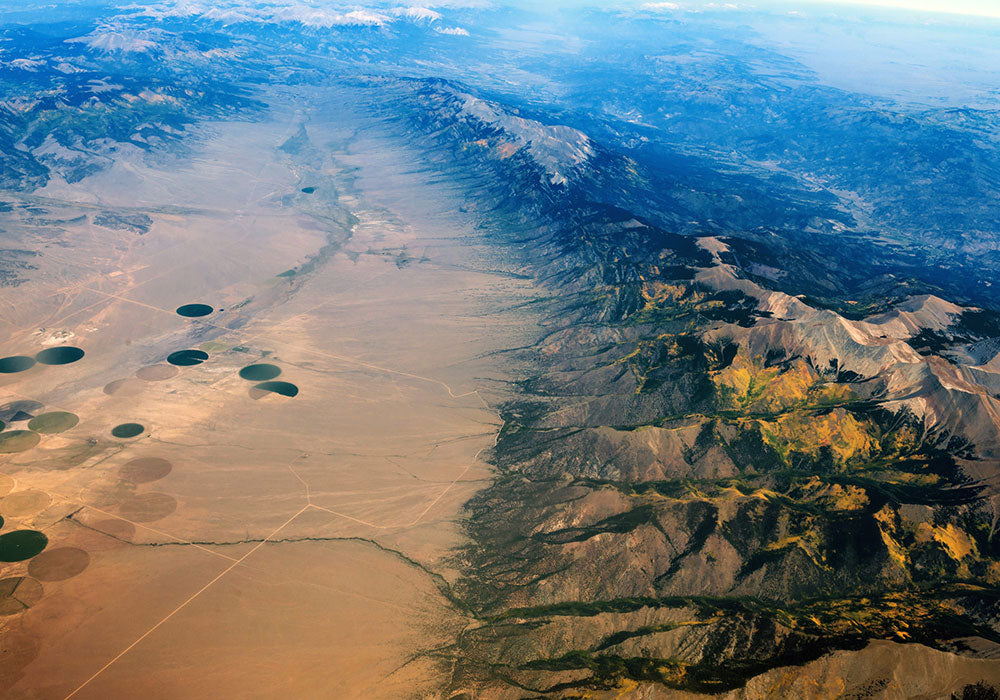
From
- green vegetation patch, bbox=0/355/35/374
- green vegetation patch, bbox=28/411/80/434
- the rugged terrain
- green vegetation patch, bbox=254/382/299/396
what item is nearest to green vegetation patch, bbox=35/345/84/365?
green vegetation patch, bbox=0/355/35/374

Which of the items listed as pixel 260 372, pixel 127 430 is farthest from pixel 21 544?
pixel 260 372

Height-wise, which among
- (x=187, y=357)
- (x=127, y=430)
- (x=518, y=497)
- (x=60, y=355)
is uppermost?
(x=518, y=497)

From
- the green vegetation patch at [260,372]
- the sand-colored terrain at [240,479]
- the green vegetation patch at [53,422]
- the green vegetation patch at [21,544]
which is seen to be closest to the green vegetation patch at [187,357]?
the sand-colored terrain at [240,479]

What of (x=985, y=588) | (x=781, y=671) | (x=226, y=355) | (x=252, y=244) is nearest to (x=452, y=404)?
(x=226, y=355)

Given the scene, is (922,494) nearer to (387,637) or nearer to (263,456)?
(387,637)

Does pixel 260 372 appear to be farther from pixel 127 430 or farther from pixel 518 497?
pixel 518 497

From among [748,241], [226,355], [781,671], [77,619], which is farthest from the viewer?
[748,241]
